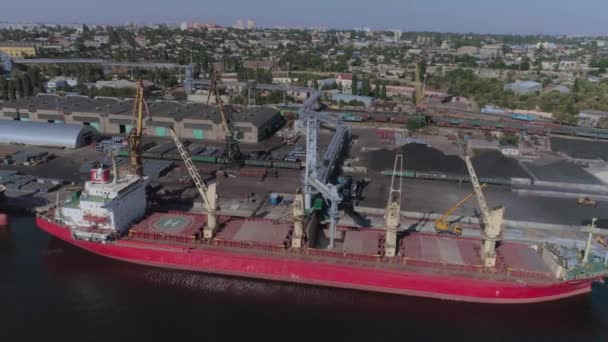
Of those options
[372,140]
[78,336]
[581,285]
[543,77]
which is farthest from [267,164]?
[543,77]

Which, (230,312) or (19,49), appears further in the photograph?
(19,49)

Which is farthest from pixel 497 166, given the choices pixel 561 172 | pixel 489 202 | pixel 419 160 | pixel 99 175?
pixel 99 175

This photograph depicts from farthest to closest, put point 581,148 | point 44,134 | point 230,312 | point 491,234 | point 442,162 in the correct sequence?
1. point 581,148
2. point 44,134
3. point 442,162
4. point 491,234
5. point 230,312

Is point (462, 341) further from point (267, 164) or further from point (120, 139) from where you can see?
point (120, 139)

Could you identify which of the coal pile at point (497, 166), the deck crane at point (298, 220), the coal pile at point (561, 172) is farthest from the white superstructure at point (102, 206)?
the coal pile at point (561, 172)

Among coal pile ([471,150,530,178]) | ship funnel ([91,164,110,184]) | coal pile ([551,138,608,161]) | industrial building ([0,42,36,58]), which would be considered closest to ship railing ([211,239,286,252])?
ship funnel ([91,164,110,184])

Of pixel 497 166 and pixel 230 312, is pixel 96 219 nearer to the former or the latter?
pixel 230 312
